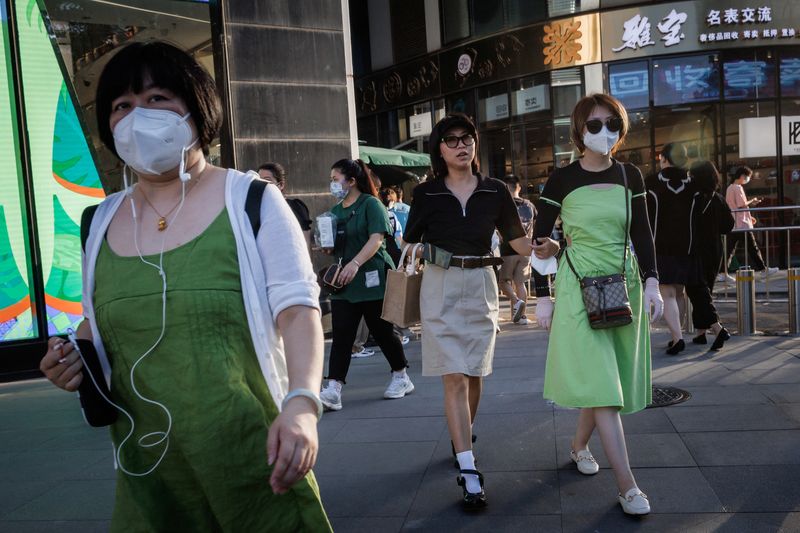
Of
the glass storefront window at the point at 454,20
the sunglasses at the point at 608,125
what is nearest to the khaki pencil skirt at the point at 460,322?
the sunglasses at the point at 608,125

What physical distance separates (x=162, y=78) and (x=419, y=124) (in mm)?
18481

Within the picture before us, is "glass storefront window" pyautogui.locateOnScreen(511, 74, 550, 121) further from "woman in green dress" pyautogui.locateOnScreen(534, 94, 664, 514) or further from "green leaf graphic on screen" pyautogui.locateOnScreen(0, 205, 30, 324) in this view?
"woman in green dress" pyautogui.locateOnScreen(534, 94, 664, 514)

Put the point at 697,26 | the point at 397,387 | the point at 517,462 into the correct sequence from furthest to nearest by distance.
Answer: the point at 697,26, the point at 397,387, the point at 517,462

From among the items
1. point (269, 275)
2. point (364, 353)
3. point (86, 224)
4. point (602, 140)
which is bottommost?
point (364, 353)

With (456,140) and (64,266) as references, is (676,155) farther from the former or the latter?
(64,266)

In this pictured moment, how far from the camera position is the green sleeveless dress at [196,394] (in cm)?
178

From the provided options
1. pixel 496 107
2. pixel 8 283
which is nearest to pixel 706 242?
pixel 8 283

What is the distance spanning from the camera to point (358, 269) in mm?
5922

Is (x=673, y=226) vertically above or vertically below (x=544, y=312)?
above

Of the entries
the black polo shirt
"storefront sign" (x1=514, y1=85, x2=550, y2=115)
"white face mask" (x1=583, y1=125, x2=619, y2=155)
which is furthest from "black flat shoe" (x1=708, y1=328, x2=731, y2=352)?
"storefront sign" (x1=514, y1=85, x2=550, y2=115)

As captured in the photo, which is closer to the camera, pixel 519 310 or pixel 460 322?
pixel 460 322

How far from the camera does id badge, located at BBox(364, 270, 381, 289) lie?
236 inches

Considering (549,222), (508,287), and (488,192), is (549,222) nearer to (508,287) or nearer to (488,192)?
(488,192)

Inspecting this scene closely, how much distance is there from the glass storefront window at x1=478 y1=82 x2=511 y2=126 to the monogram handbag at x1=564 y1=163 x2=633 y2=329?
14377 mm
